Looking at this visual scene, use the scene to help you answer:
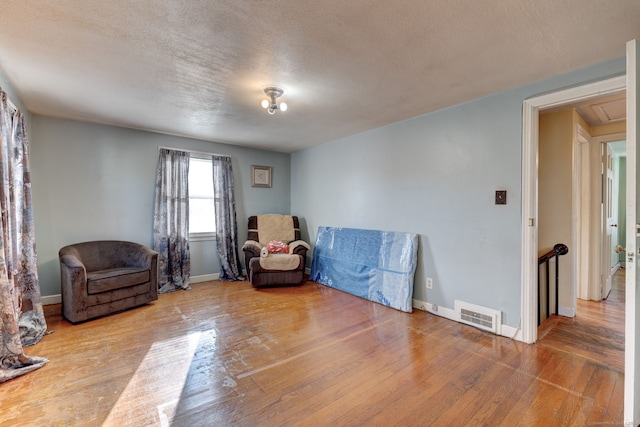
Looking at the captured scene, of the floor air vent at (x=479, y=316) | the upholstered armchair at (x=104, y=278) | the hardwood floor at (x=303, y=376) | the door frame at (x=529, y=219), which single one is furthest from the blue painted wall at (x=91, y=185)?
the door frame at (x=529, y=219)

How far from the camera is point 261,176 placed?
5.27 metres

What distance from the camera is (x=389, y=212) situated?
3.76m

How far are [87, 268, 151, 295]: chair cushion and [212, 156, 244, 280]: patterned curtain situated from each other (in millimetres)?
1365

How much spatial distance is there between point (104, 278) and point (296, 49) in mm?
3060

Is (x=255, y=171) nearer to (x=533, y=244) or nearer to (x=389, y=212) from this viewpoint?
(x=389, y=212)

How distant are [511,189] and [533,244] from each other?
0.53 metres

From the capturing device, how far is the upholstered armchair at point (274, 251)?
421 cm

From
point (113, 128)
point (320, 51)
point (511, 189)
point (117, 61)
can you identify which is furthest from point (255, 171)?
point (511, 189)

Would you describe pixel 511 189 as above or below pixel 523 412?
above

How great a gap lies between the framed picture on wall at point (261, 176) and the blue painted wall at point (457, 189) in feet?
5.83

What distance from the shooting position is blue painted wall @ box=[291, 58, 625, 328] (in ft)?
8.59

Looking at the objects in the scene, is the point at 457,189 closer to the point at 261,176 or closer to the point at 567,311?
the point at 567,311

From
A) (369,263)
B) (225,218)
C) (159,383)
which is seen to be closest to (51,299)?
(225,218)

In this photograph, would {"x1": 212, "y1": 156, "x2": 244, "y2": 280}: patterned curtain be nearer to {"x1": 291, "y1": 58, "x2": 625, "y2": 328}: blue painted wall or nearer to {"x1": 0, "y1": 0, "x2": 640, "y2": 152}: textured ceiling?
{"x1": 0, "y1": 0, "x2": 640, "y2": 152}: textured ceiling
